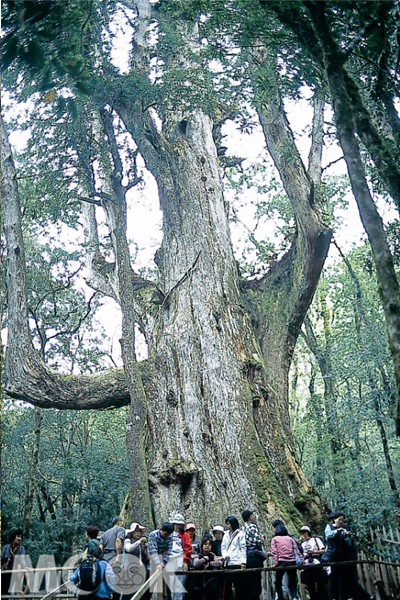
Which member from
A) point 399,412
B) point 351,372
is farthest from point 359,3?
point 351,372

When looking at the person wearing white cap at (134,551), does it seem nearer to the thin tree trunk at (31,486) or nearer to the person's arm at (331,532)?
the person's arm at (331,532)

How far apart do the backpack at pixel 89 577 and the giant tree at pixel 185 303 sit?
2502 millimetres

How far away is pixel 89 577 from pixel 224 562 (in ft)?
5.03

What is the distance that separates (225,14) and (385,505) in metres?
9.03

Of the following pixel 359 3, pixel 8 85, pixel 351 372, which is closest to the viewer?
pixel 359 3

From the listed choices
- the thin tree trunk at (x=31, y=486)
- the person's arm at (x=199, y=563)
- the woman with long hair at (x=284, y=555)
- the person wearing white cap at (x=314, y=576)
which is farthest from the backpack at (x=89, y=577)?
the thin tree trunk at (x=31, y=486)

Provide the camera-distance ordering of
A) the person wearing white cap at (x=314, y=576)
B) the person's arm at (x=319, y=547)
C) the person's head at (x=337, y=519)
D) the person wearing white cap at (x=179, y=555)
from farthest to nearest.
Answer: the person's arm at (x=319, y=547), the person wearing white cap at (x=314, y=576), the person's head at (x=337, y=519), the person wearing white cap at (x=179, y=555)

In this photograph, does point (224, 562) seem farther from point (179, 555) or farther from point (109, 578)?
point (109, 578)

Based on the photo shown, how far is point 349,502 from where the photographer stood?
10.8 m

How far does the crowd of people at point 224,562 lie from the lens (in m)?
5.21

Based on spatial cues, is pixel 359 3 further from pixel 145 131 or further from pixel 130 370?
pixel 145 131

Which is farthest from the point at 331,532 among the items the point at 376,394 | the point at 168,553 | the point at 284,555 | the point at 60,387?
Result: the point at 376,394

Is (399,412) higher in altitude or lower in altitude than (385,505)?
higher

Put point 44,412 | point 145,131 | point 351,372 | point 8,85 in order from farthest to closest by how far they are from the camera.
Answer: point 44,412 → point 351,372 → point 145,131 → point 8,85
